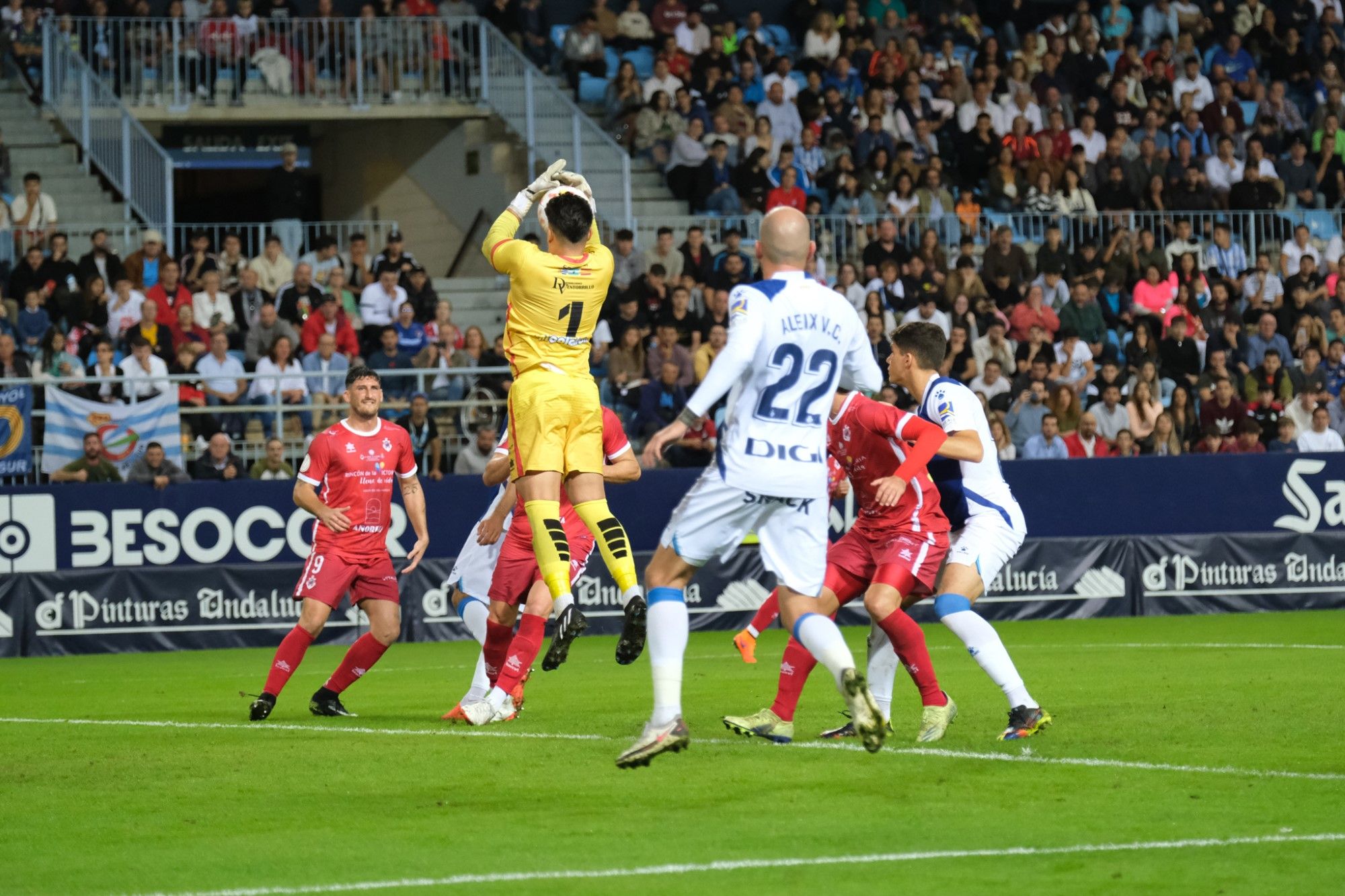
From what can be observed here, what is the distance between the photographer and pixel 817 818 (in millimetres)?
7148

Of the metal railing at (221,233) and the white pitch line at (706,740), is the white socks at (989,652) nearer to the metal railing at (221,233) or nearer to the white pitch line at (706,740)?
the white pitch line at (706,740)

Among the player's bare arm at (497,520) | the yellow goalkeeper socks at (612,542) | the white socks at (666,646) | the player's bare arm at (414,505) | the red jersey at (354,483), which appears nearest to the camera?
the white socks at (666,646)

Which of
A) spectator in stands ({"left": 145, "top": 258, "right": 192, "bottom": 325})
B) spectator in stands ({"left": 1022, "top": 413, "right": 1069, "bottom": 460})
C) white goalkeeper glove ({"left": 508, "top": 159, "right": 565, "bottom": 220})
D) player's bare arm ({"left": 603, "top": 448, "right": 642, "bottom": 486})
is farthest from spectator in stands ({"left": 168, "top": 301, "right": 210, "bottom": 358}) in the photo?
white goalkeeper glove ({"left": 508, "top": 159, "right": 565, "bottom": 220})

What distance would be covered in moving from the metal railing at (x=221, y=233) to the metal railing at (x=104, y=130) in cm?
47

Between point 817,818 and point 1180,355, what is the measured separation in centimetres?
1902

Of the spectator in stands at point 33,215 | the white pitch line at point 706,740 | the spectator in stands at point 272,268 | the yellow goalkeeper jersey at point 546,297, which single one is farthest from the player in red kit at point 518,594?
the spectator in stands at point 33,215

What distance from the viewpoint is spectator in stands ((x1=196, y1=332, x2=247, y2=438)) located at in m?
21.3

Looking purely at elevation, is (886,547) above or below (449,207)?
below

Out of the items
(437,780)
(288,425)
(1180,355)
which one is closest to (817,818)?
(437,780)

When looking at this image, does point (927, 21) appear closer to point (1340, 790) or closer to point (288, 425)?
point (288, 425)

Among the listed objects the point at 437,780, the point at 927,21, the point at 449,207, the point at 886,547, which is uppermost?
the point at 927,21

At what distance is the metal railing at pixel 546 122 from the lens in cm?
2723

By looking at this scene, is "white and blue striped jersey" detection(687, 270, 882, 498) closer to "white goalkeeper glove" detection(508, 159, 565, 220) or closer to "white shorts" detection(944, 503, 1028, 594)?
"white shorts" detection(944, 503, 1028, 594)

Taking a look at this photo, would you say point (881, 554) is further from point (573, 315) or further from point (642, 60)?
point (642, 60)
